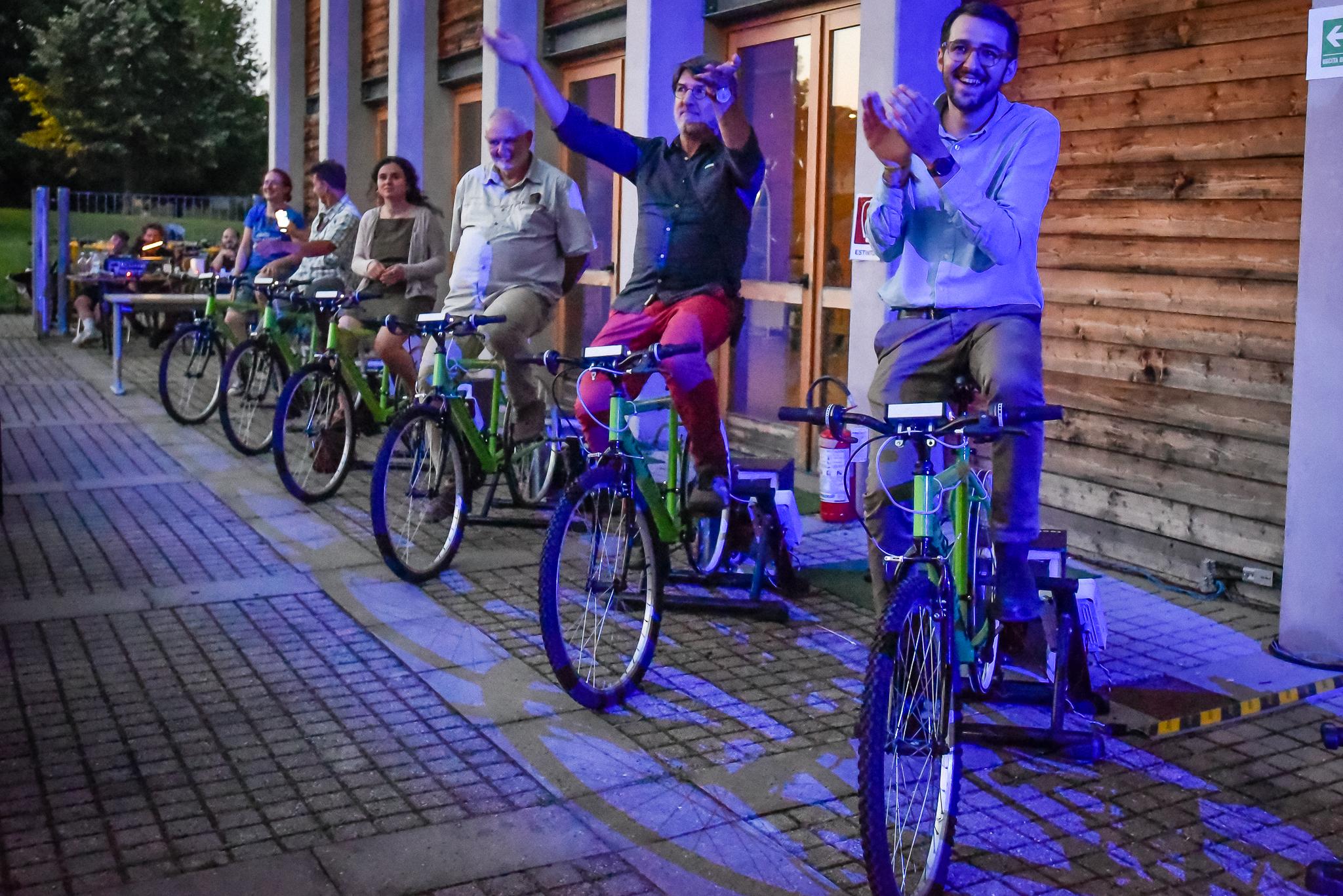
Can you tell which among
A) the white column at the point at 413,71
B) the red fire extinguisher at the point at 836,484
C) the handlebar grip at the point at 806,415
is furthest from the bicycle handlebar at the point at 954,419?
the white column at the point at 413,71

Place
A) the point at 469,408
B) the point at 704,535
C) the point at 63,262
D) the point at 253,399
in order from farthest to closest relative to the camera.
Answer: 1. the point at 63,262
2. the point at 253,399
3. the point at 469,408
4. the point at 704,535

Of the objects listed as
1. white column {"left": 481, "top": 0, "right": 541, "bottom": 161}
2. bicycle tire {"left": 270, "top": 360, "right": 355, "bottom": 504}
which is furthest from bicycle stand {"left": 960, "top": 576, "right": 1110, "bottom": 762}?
white column {"left": 481, "top": 0, "right": 541, "bottom": 161}

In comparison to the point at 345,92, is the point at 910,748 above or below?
below

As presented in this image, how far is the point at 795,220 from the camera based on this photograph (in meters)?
10.0

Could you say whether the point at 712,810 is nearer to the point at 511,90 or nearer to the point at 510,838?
the point at 510,838

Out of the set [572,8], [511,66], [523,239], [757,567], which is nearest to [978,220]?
[757,567]

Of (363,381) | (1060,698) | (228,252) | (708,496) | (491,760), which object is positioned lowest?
(491,760)

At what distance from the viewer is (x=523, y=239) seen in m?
8.05

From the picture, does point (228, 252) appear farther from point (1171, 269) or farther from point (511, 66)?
point (1171, 269)

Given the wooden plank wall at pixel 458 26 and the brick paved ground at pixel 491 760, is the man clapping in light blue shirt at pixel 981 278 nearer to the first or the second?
the brick paved ground at pixel 491 760

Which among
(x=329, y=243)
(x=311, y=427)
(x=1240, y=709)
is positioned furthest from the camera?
(x=329, y=243)

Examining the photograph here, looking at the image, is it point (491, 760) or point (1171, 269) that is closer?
point (491, 760)

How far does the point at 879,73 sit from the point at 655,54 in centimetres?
263

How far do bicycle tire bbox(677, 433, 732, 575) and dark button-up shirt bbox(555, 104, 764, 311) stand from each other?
2.25 ft
